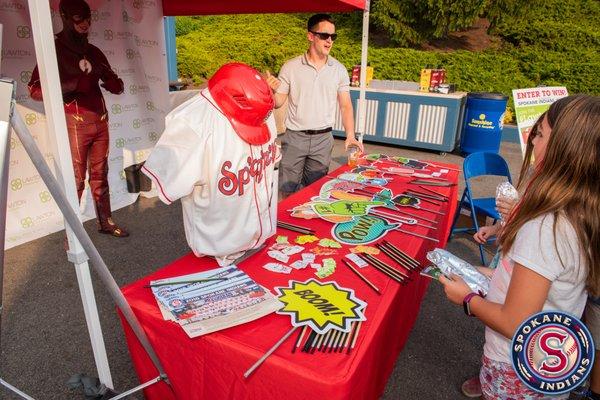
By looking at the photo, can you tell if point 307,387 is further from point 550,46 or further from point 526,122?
point 550,46

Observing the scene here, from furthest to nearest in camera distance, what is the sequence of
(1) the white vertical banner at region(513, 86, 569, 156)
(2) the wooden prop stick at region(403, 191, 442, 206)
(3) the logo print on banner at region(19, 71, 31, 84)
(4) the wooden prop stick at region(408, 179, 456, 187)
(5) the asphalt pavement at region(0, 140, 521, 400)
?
(1) the white vertical banner at region(513, 86, 569, 156) < (3) the logo print on banner at region(19, 71, 31, 84) < (4) the wooden prop stick at region(408, 179, 456, 187) < (2) the wooden prop stick at region(403, 191, 442, 206) < (5) the asphalt pavement at region(0, 140, 521, 400)

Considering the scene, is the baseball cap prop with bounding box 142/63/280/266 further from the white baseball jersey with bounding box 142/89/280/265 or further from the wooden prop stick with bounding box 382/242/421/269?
the wooden prop stick with bounding box 382/242/421/269

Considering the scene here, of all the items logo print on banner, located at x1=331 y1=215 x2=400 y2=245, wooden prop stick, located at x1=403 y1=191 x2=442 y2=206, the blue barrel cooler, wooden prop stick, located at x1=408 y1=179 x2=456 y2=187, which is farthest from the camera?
the blue barrel cooler

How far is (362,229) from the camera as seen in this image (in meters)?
2.16

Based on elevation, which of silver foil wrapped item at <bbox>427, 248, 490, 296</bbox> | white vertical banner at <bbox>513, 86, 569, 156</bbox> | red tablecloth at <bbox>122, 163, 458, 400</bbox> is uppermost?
white vertical banner at <bbox>513, 86, 569, 156</bbox>

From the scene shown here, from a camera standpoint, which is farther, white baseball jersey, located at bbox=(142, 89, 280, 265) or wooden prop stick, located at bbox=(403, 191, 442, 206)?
wooden prop stick, located at bbox=(403, 191, 442, 206)

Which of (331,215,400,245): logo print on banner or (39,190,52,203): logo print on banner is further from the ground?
(331,215,400,245): logo print on banner

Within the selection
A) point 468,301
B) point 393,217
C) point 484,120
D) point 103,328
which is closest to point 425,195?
point 393,217

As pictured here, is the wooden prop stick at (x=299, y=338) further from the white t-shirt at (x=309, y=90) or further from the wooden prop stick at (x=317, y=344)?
the white t-shirt at (x=309, y=90)

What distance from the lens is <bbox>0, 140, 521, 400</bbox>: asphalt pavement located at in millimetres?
2207

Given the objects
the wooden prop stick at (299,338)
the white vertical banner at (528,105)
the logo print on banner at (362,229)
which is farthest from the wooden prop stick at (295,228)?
the white vertical banner at (528,105)

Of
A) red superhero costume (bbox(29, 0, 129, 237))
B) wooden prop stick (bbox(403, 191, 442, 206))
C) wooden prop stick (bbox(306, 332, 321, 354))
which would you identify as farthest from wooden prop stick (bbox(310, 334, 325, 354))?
red superhero costume (bbox(29, 0, 129, 237))

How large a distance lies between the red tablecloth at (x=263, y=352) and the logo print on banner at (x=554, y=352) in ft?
1.49

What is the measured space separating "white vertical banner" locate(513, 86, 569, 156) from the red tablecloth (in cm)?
262
